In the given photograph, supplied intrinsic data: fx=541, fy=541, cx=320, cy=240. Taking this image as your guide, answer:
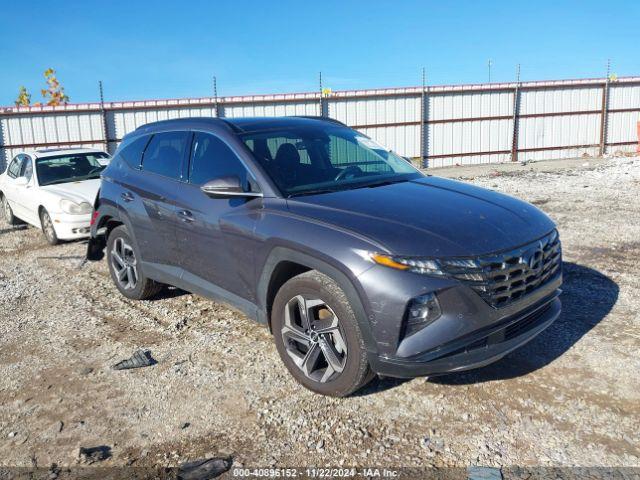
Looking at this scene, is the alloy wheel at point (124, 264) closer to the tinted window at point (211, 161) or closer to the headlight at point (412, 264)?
the tinted window at point (211, 161)

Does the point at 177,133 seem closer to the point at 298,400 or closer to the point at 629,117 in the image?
the point at 298,400

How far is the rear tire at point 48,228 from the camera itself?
8.24 m

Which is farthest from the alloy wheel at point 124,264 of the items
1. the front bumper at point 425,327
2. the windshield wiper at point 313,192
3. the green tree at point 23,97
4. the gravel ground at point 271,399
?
the green tree at point 23,97

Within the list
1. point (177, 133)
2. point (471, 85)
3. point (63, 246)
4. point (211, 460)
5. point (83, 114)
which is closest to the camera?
point (211, 460)

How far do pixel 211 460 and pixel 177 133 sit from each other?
2.87m

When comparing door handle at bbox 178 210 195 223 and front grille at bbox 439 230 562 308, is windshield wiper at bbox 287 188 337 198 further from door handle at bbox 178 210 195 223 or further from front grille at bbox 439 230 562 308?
front grille at bbox 439 230 562 308

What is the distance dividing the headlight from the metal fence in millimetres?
17241

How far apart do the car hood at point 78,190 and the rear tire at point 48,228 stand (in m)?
0.38

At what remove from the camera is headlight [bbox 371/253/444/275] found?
2887mm

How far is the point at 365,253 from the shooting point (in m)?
2.95

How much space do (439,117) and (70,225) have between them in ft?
53.7

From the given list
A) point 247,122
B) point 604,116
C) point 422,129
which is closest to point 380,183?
point 247,122

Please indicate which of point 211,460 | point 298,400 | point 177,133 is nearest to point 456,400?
point 298,400

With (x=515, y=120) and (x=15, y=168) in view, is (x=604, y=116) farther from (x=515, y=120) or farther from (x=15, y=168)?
(x=15, y=168)
